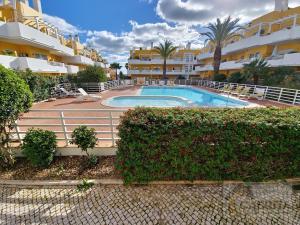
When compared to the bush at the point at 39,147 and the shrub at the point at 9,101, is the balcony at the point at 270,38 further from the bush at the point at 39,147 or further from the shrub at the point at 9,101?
the shrub at the point at 9,101

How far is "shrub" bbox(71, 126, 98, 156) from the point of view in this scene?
4160mm

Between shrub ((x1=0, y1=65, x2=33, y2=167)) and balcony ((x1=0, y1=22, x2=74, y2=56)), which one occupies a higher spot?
balcony ((x1=0, y1=22, x2=74, y2=56))

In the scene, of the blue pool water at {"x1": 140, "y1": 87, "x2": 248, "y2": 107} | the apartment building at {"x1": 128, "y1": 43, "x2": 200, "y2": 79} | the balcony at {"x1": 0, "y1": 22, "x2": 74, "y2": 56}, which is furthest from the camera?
the apartment building at {"x1": 128, "y1": 43, "x2": 200, "y2": 79}

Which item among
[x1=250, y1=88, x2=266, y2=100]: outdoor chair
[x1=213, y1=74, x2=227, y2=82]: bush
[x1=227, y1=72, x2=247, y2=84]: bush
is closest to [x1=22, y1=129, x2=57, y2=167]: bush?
[x1=250, y1=88, x2=266, y2=100]: outdoor chair

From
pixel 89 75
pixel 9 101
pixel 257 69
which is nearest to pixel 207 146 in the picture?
pixel 9 101

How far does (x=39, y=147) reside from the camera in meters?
3.97

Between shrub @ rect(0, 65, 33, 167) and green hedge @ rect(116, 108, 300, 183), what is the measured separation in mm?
2637

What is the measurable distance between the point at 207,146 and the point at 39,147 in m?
4.02

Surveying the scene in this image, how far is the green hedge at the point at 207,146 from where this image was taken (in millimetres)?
3258

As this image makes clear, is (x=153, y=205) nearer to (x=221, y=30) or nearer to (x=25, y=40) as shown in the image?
(x=25, y=40)

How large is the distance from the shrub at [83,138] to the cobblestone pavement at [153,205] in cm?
105

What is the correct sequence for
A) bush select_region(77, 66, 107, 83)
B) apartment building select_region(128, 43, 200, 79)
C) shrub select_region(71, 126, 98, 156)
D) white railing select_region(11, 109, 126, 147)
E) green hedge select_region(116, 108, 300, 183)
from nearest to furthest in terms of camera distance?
green hedge select_region(116, 108, 300, 183) < shrub select_region(71, 126, 98, 156) < white railing select_region(11, 109, 126, 147) < bush select_region(77, 66, 107, 83) < apartment building select_region(128, 43, 200, 79)

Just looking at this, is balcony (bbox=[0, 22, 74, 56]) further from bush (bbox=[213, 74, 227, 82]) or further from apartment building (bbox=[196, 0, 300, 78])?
apartment building (bbox=[196, 0, 300, 78])

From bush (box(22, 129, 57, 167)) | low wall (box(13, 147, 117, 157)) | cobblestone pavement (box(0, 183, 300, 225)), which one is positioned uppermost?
bush (box(22, 129, 57, 167))
